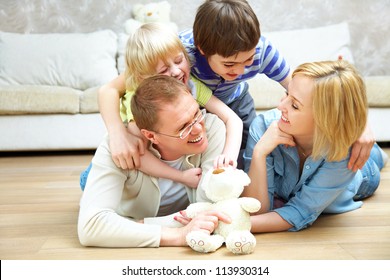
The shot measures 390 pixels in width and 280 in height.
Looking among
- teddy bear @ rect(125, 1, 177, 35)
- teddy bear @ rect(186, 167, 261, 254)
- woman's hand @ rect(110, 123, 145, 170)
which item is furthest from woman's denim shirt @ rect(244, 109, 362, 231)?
teddy bear @ rect(125, 1, 177, 35)

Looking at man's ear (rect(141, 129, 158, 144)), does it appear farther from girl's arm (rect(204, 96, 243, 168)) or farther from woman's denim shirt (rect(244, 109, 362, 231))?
woman's denim shirt (rect(244, 109, 362, 231))

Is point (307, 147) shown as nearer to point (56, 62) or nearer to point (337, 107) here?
point (337, 107)

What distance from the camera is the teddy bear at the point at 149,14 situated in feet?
15.3

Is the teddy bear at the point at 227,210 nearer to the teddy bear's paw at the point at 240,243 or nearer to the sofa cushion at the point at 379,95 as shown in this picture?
the teddy bear's paw at the point at 240,243

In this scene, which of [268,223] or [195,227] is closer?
[195,227]

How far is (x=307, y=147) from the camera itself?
195 centimetres

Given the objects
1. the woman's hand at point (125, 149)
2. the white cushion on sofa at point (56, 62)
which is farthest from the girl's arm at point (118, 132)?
the white cushion on sofa at point (56, 62)

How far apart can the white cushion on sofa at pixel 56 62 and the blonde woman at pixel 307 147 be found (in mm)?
2451

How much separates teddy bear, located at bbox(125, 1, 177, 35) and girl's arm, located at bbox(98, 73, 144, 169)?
8.64 feet

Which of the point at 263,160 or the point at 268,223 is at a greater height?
the point at 263,160

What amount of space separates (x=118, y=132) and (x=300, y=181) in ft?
2.22

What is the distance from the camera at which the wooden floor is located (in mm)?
1690

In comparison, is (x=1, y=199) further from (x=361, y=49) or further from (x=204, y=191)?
(x=361, y=49)

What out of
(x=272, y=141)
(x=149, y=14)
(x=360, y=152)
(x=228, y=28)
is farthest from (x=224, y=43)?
(x=149, y=14)
